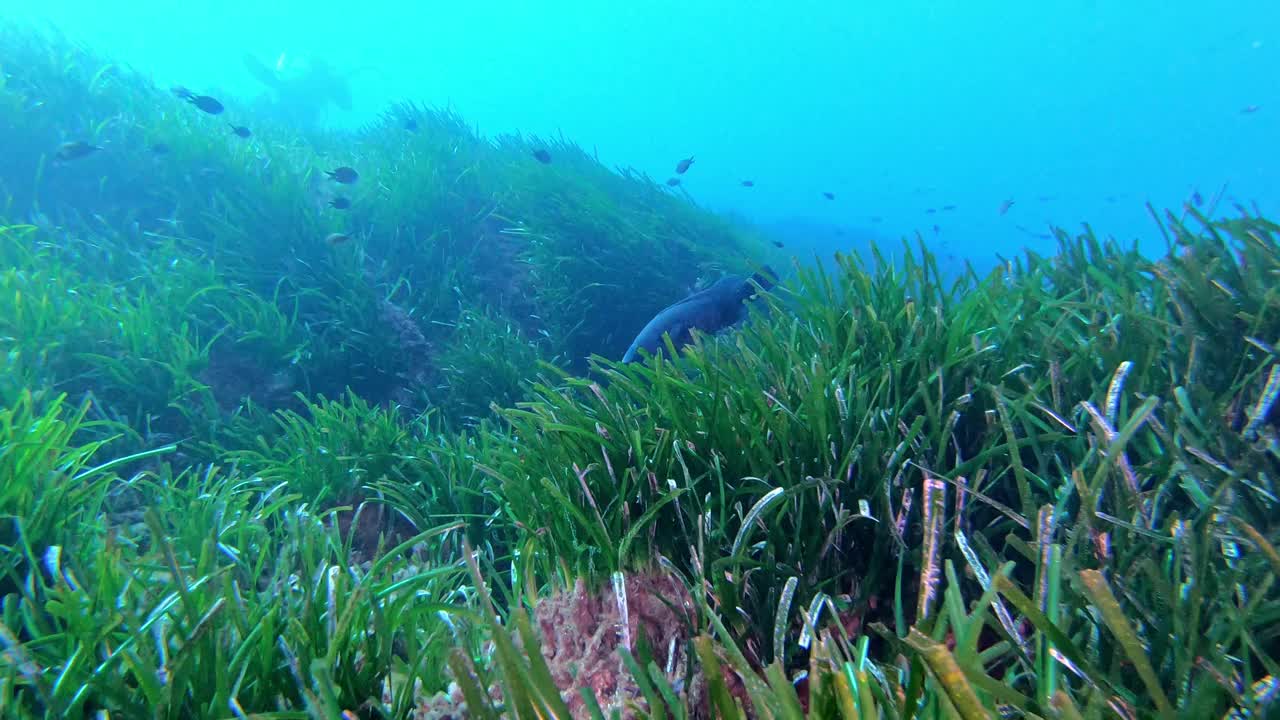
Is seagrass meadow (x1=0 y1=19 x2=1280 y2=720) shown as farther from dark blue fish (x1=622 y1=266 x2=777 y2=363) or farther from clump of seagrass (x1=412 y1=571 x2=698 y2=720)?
dark blue fish (x1=622 y1=266 x2=777 y2=363)

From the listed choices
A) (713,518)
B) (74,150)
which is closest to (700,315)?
(713,518)

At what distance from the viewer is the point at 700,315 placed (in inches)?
183

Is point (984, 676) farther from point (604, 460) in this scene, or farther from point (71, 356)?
point (71, 356)

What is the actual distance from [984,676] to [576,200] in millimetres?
7930

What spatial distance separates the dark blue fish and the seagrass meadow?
3.27ft

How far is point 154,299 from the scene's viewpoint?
5102 millimetres

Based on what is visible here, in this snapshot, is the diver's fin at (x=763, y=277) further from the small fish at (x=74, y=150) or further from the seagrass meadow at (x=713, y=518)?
the small fish at (x=74, y=150)

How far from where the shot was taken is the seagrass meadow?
1194 mm

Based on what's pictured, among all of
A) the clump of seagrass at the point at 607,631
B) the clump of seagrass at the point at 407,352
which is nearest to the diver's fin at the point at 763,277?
the clump of seagrass at the point at 607,631

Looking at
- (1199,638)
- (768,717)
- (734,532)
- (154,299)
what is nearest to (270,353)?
(154,299)

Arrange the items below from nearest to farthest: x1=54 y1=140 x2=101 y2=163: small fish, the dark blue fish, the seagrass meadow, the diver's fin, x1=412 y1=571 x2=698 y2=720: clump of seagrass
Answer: the seagrass meadow < x1=412 y1=571 x2=698 y2=720: clump of seagrass < the diver's fin < the dark blue fish < x1=54 y1=140 x2=101 y2=163: small fish

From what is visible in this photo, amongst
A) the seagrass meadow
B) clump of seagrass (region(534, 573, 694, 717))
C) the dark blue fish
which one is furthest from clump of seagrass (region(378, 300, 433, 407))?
clump of seagrass (region(534, 573, 694, 717))

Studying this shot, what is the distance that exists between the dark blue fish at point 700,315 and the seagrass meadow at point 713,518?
100cm

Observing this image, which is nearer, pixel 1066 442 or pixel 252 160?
pixel 1066 442
